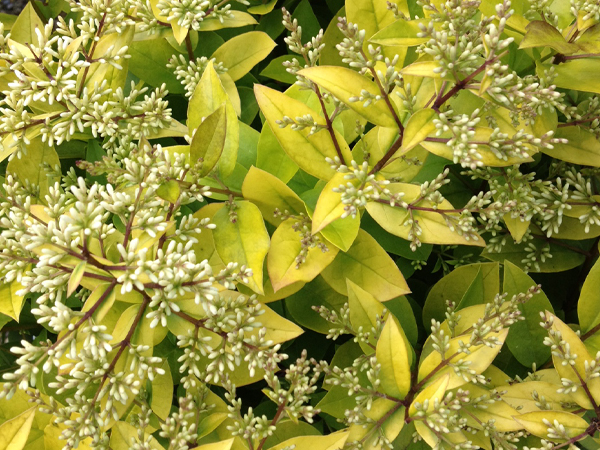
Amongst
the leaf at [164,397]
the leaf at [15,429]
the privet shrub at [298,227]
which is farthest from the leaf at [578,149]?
the leaf at [15,429]

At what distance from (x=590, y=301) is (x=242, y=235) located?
3.70ft

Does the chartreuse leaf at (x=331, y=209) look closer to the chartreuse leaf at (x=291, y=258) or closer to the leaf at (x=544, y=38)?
the chartreuse leaf at (x=291, y=258)

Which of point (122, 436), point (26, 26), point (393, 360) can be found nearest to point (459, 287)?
point (393, 360)

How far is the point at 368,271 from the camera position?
5.30 feet

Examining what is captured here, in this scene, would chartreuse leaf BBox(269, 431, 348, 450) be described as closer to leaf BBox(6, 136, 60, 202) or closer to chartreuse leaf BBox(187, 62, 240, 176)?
chartreuse leaf BBox(187, 62, 240, 176)

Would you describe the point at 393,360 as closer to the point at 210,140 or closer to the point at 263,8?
the point at 210,140

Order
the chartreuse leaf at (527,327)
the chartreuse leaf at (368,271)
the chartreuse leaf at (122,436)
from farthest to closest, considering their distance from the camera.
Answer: the chartreuse leaf at (527,327) → the chartreuse leaf at (368,271) → the chartreuse leaf at (122,436)

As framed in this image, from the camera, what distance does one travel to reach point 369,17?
170 cm

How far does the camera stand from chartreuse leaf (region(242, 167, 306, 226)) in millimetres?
1437

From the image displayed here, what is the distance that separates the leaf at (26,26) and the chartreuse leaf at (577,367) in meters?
2.03

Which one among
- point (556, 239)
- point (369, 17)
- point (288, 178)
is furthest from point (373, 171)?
point (556, 239)

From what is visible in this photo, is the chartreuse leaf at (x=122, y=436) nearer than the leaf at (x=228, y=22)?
Yes

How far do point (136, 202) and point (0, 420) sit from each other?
997 mm

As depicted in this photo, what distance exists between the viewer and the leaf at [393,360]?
1466 mm
